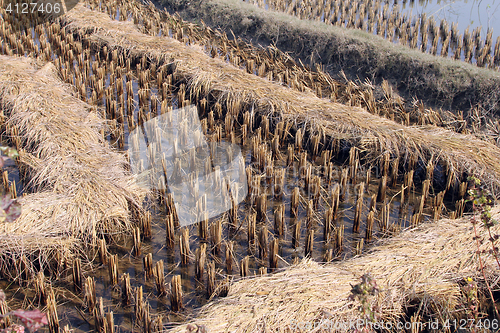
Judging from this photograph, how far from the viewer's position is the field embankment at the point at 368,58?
22.5 feet

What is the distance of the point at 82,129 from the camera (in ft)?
17.6

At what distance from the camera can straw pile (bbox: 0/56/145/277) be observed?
11.9ft

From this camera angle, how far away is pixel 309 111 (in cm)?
596

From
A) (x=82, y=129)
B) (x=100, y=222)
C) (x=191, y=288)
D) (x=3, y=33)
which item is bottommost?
(x=191, y=288)

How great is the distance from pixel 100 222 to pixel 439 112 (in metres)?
5.44

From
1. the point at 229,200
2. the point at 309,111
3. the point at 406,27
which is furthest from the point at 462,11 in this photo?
the point at 229,200

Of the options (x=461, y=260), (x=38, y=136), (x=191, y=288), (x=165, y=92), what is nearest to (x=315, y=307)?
(x=191, y=288)

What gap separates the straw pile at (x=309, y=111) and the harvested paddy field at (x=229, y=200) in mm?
28

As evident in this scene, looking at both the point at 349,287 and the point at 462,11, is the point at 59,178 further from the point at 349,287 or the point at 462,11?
the point at 462,11

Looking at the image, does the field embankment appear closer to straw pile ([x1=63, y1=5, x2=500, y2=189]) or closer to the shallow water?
straw pile ([x1=63, y1=5, x2=500, y2=189])

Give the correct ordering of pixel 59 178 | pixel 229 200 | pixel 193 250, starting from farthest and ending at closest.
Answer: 1. pixel 229 200
2. pixel 59 178
3. pixel 193 250

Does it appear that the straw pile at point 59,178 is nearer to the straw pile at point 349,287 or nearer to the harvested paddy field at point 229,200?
the harvested paddy field at point 229,200

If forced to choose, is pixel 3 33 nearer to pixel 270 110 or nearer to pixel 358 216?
pixel 270 110

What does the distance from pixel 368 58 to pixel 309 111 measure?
271cm
